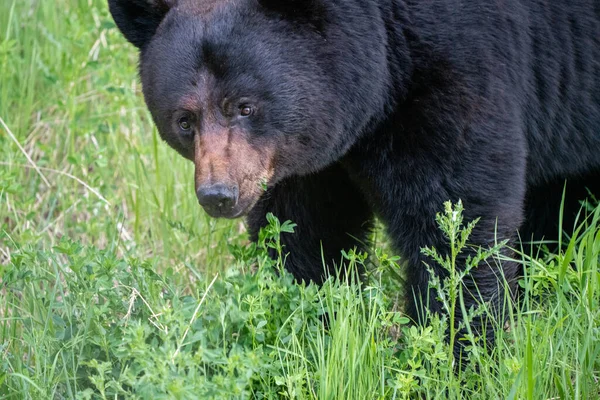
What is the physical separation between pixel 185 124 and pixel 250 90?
302 mm

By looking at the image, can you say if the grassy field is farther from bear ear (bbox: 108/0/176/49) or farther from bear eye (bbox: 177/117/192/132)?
bear ear (bbox: 108/0/176/49)

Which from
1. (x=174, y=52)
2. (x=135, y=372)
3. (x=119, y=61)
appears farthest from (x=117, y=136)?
(x=135, y=372)

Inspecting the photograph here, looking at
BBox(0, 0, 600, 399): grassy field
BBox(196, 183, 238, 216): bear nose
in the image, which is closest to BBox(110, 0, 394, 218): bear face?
BBox(196, 183, 238, 216): bear nose

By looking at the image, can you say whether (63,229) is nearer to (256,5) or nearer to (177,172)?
(177,172)

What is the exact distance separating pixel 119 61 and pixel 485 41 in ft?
9.63

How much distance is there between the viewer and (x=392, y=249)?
4.07 m

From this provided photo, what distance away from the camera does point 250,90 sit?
143 inches

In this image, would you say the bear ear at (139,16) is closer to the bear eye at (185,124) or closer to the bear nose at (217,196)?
the bear eye at (185,124)

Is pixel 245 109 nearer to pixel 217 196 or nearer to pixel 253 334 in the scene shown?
pixel 217 196

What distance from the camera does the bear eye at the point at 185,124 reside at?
12.3 feet

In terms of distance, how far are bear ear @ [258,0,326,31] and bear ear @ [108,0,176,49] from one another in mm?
439

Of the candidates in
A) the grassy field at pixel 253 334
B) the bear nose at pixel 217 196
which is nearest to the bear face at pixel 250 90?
the bear nose at pixel 217 196

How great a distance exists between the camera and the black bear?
365 centimetres

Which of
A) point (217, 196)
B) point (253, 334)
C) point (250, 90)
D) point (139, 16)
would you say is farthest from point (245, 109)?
point (253, 334)
